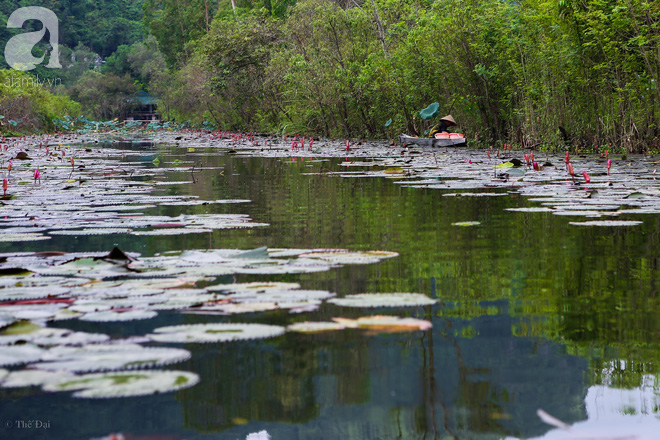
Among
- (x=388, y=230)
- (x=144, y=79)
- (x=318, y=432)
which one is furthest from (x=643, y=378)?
(x=144, y=79)

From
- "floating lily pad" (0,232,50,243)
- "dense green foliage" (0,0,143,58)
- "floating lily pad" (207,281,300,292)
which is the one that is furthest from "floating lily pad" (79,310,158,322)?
"dense green foliage" (0,0,143,58)

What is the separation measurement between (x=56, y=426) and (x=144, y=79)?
79.7 meters

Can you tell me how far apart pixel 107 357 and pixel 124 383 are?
0.23 m

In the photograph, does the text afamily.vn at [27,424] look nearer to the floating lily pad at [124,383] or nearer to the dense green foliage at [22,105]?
the floating lily pad at [124,383]

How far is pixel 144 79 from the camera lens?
7769cm

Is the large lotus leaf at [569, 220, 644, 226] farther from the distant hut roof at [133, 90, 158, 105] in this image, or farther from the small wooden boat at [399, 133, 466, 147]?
the distant hut roof at [133, 90, 158, 105]

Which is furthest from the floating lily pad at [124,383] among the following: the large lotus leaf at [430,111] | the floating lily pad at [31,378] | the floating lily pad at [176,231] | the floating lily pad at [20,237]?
the large lotus leaf at [430,111]

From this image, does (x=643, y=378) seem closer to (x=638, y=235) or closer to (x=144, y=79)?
(x=638, y=235)

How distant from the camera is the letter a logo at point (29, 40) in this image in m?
74.4

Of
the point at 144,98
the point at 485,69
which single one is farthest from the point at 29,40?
the point at 485,69

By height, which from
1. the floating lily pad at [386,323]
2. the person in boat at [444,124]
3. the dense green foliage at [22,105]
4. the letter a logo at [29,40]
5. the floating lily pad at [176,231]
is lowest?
the floating lily pad at [386,323]

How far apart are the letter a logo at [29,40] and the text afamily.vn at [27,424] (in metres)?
70.5

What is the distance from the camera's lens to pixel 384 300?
91.9 inches

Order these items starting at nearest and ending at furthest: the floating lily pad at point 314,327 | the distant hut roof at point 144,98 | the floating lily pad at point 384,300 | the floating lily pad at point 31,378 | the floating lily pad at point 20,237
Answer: the floating lily pad at point 31,378 → the floating lily pad at point 314,327 → the floating lily pad at point 384,300 → the floating lily pad at point 20,237 → the distant hut roof at point 144,98
